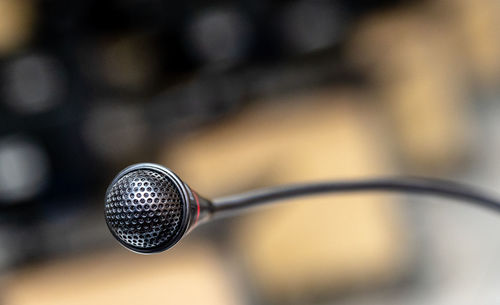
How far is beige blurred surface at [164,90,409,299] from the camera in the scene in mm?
2178

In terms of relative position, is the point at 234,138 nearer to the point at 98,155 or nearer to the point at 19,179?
the point at 98,155

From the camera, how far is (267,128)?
7.42ft

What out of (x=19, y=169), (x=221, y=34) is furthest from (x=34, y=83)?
(x=221, y=34)

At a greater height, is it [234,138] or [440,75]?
[440,75]

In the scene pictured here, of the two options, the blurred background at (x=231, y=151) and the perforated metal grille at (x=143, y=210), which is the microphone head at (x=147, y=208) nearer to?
the perforated metal grille at (x=143, y=210)

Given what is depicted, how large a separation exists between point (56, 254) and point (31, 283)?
6.5 inches

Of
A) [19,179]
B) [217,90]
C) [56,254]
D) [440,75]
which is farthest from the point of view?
[440,75]

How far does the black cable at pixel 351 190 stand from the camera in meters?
0.48

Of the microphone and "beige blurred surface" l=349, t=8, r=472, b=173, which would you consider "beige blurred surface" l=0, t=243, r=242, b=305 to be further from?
the microphone

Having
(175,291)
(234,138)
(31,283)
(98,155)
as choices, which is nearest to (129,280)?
(175,291)

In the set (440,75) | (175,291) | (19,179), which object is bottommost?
(175,291)

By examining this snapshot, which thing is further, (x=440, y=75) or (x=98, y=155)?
(x=440, y=75)

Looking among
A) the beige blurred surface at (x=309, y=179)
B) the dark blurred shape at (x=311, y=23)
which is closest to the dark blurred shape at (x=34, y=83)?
the beige blurred surface at (x=309, y=179)

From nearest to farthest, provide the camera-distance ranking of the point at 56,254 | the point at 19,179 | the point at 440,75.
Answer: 1. the point at 56,254
2. the point at 19,179
3. the point at 440,75
